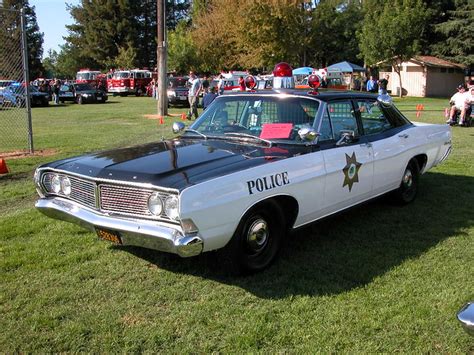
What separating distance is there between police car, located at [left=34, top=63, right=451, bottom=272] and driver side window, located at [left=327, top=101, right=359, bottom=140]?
0.05 feet

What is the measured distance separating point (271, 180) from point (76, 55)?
71399 millimetres

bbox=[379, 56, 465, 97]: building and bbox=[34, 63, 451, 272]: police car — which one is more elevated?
bbox=[379, 56, 465, 97]: building

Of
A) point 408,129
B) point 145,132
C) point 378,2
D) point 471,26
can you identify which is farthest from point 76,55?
point 408,129

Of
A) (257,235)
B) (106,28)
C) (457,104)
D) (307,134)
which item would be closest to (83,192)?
(257,235)

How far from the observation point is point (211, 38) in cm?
4722

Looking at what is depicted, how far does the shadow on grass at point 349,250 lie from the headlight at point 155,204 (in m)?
0.83

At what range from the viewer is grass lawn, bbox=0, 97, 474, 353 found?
3342mm

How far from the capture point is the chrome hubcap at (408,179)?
648cm

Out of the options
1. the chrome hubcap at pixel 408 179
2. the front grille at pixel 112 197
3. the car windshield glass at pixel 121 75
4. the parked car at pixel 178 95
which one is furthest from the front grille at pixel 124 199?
the car windshield glass at pixel 121 75

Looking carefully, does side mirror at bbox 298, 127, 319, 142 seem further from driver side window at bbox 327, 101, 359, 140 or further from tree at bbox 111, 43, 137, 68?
tree at bbox 111, 43, 137, 68

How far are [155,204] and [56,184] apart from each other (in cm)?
134

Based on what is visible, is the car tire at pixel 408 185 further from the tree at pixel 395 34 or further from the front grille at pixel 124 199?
the tree at pixel 395 34

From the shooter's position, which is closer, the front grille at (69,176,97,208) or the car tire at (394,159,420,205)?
the front grille at (69,176,97,208)

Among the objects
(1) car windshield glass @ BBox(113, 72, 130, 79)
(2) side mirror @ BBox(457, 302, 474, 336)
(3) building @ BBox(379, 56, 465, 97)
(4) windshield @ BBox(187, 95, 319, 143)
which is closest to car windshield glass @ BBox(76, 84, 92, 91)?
(1) car windshield glass @ BBox(113, 72, 130, 79)
